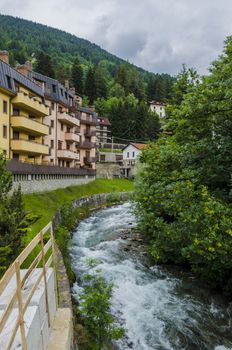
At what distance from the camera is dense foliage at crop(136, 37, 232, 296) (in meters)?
10.2

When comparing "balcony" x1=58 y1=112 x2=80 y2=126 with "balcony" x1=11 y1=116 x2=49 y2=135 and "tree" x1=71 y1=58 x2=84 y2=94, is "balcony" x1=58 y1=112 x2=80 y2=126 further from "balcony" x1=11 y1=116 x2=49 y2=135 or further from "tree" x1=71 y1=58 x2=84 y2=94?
"tree" x1=71 y1=58 x2=84 y2=94

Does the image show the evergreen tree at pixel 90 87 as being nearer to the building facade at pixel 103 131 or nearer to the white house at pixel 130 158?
the building facade at pixel 103 131

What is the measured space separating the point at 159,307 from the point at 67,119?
4021 cm

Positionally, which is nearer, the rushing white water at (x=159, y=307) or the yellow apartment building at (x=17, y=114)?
the rushing white water at (x=159, y=307)

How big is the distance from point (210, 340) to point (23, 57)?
504ft

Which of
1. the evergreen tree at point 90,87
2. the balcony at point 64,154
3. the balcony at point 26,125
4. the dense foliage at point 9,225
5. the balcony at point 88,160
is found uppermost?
the evergreen tree at point 90,87

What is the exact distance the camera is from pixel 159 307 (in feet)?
39.7

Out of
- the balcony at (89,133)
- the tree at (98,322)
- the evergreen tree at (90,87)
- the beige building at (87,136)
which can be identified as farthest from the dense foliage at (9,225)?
the evergreen tree at (90,87)

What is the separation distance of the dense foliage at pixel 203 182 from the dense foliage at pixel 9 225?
5.76 meters

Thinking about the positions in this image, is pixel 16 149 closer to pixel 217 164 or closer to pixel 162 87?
pixel 217 164

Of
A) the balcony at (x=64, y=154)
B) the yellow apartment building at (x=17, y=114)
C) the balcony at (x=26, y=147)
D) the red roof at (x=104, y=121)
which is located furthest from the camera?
the red roof at (x=104, y=121)

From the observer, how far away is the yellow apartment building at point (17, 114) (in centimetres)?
3142

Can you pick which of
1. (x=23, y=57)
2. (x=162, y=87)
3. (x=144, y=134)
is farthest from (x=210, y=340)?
(x=23, y=57)

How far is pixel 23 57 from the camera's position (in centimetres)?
14400
